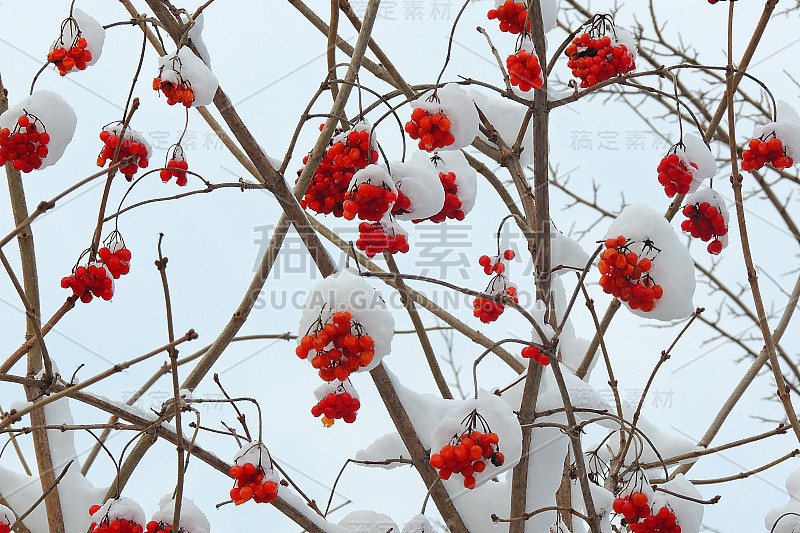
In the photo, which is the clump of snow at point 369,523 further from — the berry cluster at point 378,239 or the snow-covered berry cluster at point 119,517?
the berry cluster at point 378,239

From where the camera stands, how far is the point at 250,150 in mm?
1341

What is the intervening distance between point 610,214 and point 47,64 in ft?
7.02

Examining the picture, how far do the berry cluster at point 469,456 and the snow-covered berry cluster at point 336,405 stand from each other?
187 millimetres

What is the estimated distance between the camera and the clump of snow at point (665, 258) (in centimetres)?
121

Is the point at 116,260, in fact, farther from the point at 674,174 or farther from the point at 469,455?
the point at 674,174

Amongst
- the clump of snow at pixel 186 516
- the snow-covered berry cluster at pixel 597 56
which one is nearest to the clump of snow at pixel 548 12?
the snow-covered berry cluster at pixel 597 56

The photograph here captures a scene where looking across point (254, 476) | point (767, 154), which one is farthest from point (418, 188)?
point (767, 154)

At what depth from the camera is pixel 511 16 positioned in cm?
139

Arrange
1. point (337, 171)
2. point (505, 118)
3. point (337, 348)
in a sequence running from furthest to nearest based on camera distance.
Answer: point (505, 118), point (337, 171), point (337, 348)

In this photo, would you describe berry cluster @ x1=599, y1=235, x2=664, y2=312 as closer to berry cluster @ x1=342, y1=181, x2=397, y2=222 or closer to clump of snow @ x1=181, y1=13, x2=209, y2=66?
berry cluster @ x1=342, y1=181, x2=397, y2=222

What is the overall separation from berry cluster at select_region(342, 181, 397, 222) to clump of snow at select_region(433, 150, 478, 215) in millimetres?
324

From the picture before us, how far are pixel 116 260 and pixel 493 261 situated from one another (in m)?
0.85

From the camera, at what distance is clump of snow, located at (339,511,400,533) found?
4.66 ft

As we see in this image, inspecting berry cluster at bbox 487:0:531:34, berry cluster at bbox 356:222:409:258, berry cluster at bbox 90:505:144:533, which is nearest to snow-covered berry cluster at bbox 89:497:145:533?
berry cluster at bbox 90:505:144:533
